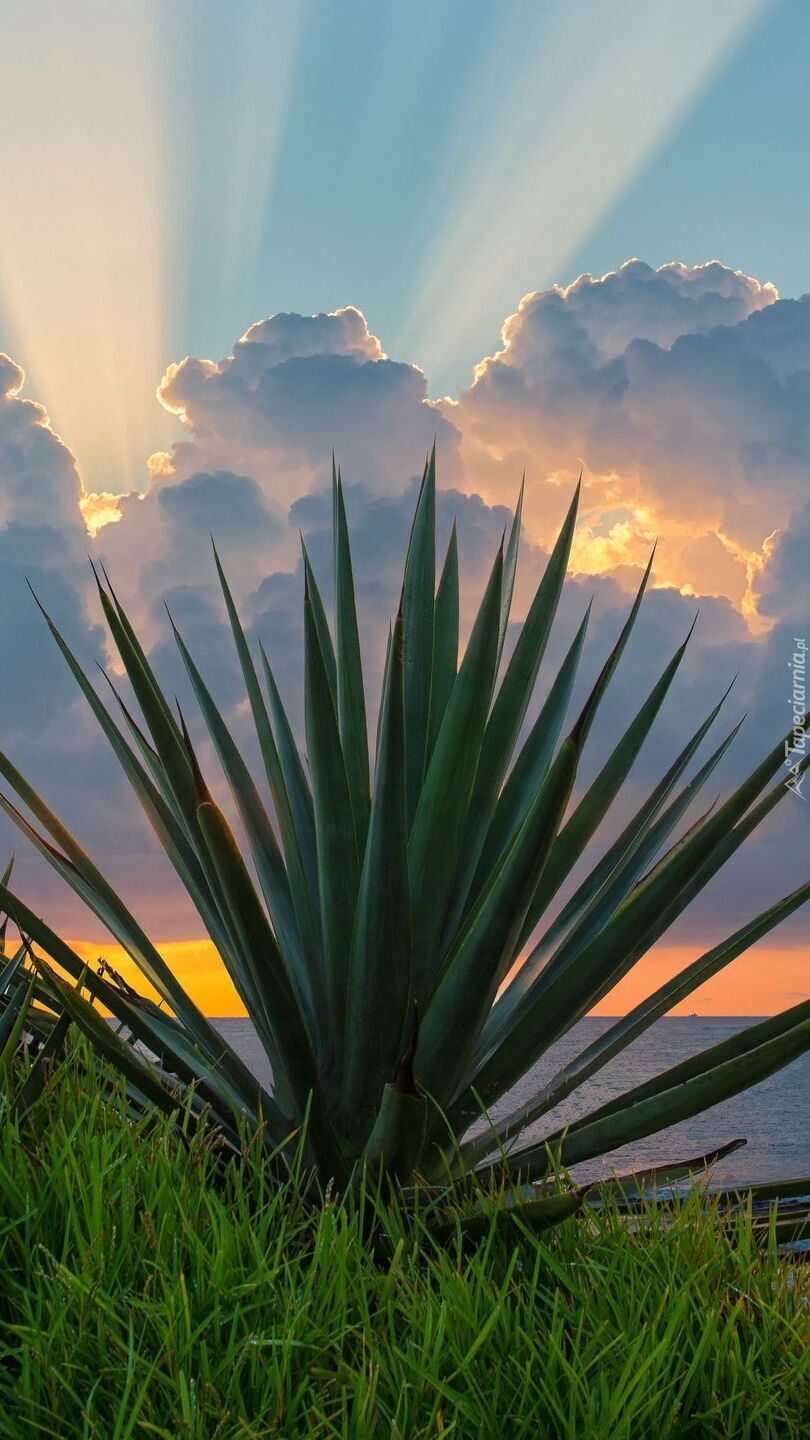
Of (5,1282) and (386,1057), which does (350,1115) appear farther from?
(5,1282)

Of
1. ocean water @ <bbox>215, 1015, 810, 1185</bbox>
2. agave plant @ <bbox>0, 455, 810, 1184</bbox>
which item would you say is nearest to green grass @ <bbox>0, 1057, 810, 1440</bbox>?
agave plant @ <bbox>0, 455, 810, 1184</bbox>

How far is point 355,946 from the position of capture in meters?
2.22

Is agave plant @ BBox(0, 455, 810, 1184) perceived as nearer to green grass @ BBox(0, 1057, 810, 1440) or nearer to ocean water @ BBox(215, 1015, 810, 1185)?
green grass @ BBox(0, 1057, 810, 1440)

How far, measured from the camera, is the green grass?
5.37 feet

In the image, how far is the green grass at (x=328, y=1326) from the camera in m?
1.64

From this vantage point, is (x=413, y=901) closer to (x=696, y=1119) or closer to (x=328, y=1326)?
(x=328, y=1326)

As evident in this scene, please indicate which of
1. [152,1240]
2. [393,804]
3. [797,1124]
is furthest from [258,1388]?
[797,1124]

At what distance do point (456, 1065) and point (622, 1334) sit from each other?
66 cm

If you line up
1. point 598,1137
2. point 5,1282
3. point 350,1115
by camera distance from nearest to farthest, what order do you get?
1. point 5,1282
2. point 598,1137
3. point 350,1115

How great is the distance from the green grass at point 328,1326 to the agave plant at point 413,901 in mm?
220

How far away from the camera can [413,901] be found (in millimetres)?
2439

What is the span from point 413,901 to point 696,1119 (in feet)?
130

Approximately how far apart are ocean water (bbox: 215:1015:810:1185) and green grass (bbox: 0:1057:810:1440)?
7438 millimetres

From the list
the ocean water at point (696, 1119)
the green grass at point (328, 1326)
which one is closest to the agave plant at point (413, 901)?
the green grass at point (328, 1326)
